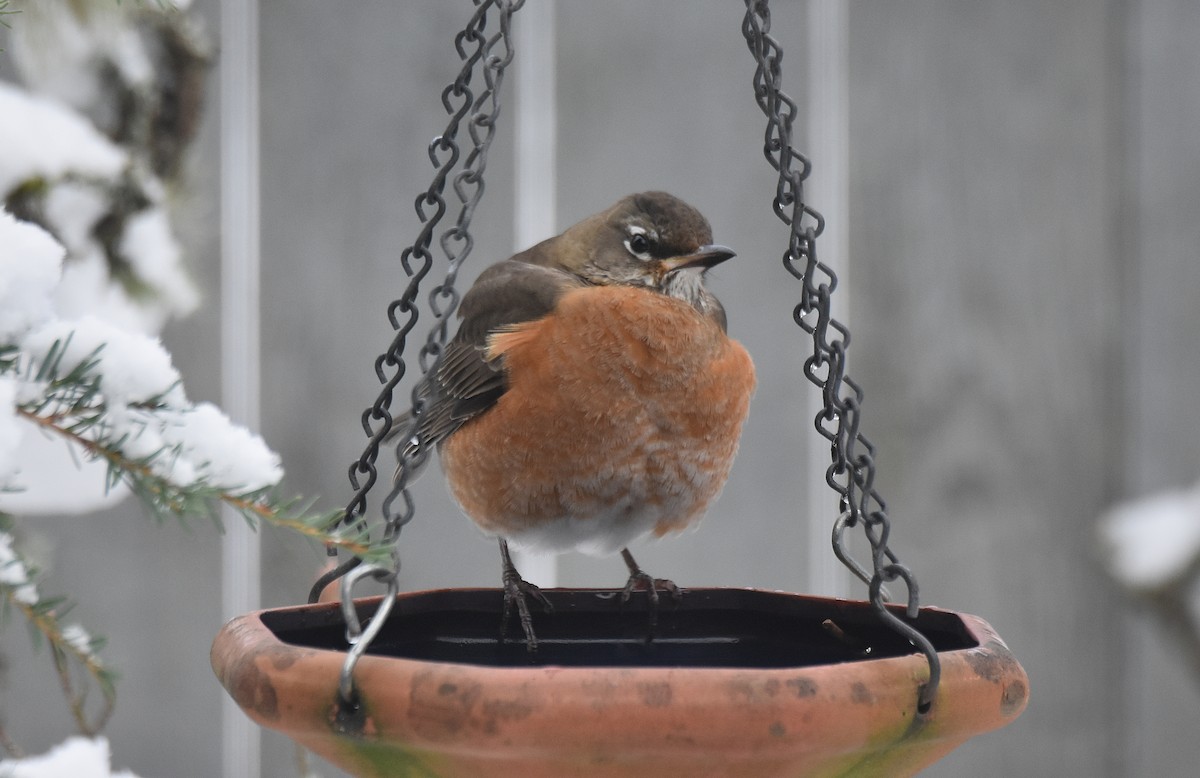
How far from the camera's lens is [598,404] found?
61.5 inches

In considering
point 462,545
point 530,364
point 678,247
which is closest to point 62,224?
point 530,364

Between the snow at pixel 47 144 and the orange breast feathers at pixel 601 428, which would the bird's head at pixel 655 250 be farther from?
the snow at pixel 47 144

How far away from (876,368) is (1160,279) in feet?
2.17

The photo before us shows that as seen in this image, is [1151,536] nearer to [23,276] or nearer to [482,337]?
[482,337]

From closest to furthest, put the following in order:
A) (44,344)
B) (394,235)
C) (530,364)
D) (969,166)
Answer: (44,344) → (530,364) → (394,235) → (969,166)

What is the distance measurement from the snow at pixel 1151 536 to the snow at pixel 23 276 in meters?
2.35

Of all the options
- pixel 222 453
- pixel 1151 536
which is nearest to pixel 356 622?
pixel 222 453

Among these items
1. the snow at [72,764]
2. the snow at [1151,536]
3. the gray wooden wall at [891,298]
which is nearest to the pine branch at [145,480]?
the snow at [72,764]

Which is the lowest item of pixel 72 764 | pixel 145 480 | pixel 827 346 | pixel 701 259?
pixel 72 764

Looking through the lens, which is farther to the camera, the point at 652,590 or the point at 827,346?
the point at 652,590

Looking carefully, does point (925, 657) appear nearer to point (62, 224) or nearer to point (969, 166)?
point (62, 224)

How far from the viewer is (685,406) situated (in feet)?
5.28

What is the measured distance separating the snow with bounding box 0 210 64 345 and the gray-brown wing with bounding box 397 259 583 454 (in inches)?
25.4

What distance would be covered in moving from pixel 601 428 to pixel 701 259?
1.00 feet
